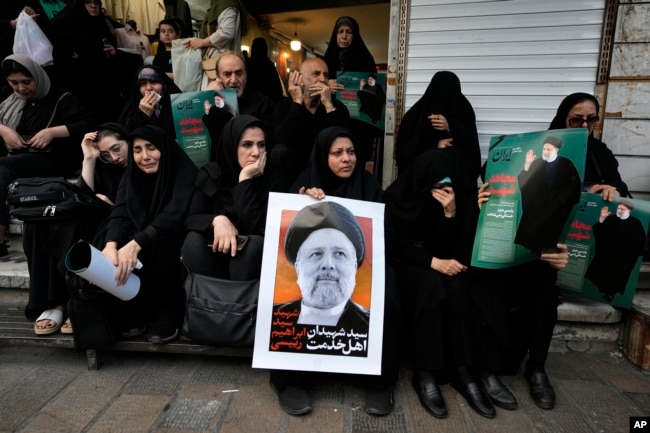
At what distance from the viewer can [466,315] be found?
7.36 ft

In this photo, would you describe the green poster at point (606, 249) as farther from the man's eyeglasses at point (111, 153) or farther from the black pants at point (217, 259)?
the man's eyeglasses at point (111, 153)

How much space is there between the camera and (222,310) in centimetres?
220

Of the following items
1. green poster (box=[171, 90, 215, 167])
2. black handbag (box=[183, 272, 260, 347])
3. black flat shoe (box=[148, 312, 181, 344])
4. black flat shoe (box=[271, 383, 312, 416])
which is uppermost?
green poster (box=[171, 90, 215, 167])

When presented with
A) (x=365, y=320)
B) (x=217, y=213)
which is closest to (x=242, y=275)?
(x=217, y=213)

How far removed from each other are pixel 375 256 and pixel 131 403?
1.52 metres

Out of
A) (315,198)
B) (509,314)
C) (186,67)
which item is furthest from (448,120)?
(186,67)

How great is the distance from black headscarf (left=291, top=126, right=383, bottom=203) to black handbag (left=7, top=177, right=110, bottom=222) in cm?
140

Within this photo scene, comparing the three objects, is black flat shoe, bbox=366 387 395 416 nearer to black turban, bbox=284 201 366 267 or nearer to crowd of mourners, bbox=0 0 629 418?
crowd of mourners, bbox=0 0 629 418

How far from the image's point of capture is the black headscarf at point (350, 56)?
4.16 m

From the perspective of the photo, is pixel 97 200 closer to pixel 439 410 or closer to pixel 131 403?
pixel 131 403

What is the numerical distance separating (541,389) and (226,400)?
5.70 feet

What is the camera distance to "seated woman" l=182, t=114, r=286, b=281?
2311 millimetres

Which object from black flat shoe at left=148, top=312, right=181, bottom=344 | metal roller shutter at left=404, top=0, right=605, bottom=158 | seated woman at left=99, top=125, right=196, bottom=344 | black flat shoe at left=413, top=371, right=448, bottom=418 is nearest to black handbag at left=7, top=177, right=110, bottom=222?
seated woman at left=99, top=125, right=196, bottom=344

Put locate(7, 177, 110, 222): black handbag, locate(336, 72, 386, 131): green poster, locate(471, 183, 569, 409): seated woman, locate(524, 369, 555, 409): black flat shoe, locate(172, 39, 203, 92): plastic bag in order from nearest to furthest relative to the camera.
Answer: locate(524, 369, 555, 409): black flat shoe < locate(471, 183, 569, 409): seated woman < locate(7, 177, 110, 222): black handbag < locate(336, 72, 386, 131): green poster < locate(172, 39, 203, 92): plastic bag
